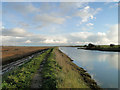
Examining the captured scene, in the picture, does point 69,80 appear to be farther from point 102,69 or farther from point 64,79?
point 102,69

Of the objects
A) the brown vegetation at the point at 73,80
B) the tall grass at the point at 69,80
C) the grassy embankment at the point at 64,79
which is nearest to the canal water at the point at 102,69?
the brown vegetation at the point at 73,80

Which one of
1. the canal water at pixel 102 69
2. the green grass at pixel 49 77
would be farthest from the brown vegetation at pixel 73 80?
the canal water at pixel 102 69

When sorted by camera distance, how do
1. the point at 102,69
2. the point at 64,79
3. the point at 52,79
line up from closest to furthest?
1. the point at 64,79
2. the point at 52,79
3. the point at 102,69

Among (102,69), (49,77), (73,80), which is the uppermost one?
(49,77)

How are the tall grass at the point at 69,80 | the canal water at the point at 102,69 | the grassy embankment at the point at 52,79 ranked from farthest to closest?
the canal water at the point at 102,69 → the grassy embankment at the point at 52,79 → the tall grass at the point at 69,80

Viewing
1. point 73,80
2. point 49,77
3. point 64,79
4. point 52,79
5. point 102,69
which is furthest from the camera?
point 102,69

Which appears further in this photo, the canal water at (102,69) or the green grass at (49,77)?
the canal water at (102,69)

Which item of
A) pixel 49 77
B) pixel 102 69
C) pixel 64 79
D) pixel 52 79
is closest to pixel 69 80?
pixel 64 79

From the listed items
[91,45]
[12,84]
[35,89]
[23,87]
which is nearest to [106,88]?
[35,89]

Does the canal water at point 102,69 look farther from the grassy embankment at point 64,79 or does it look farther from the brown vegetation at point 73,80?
the grassy embankment at point 64,79

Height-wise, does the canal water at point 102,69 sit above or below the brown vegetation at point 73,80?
below

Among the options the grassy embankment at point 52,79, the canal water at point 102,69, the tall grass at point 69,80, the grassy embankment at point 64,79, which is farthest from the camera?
the canal water at point 102,69

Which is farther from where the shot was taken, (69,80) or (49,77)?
(49,77)

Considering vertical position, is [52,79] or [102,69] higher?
[52,79]
